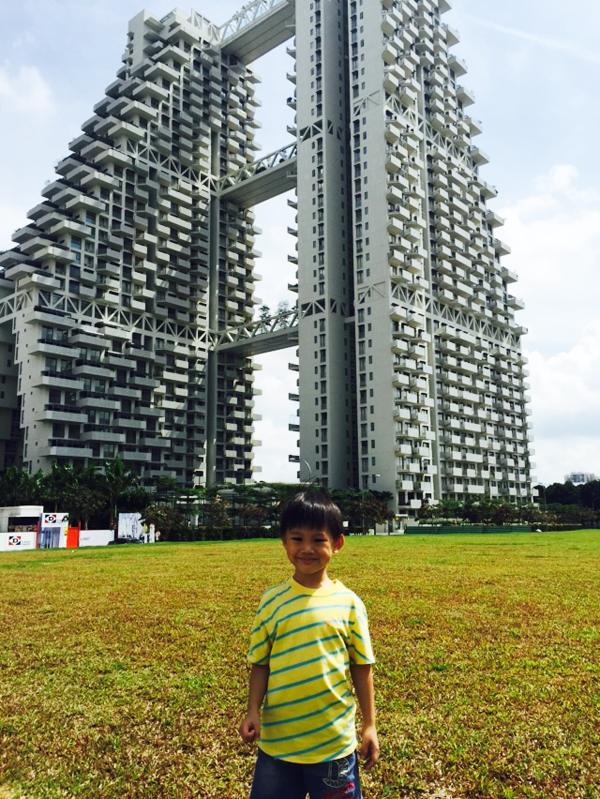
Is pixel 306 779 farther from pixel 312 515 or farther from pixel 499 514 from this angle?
pixel 499 514

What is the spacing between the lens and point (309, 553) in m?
4.47

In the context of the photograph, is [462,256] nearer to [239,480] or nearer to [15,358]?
[239,480]

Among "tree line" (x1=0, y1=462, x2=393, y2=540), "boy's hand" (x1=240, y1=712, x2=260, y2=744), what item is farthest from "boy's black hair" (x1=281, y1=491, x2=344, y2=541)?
"tree line" (x1=0, y1=462, x2=393, y2=540)

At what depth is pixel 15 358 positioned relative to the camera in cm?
10181

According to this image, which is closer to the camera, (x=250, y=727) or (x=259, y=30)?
(x=250, y=727)

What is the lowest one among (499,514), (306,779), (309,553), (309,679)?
(499,514)

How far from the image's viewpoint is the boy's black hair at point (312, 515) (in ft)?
14.9

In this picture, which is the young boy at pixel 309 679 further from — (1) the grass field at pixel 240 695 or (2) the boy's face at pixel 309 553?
(1) the grass field at pixel 240 695

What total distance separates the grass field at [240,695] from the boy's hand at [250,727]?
6.49 ft

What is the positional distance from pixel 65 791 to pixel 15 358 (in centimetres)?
10574

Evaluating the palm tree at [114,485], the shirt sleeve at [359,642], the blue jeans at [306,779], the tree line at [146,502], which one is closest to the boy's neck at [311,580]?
the shirt sleeve at [359,642]

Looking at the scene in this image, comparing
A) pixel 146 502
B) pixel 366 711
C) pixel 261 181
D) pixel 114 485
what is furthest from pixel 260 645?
pixel 261 181

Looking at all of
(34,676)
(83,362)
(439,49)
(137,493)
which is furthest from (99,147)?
(34,676)

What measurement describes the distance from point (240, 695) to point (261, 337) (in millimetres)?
111423
